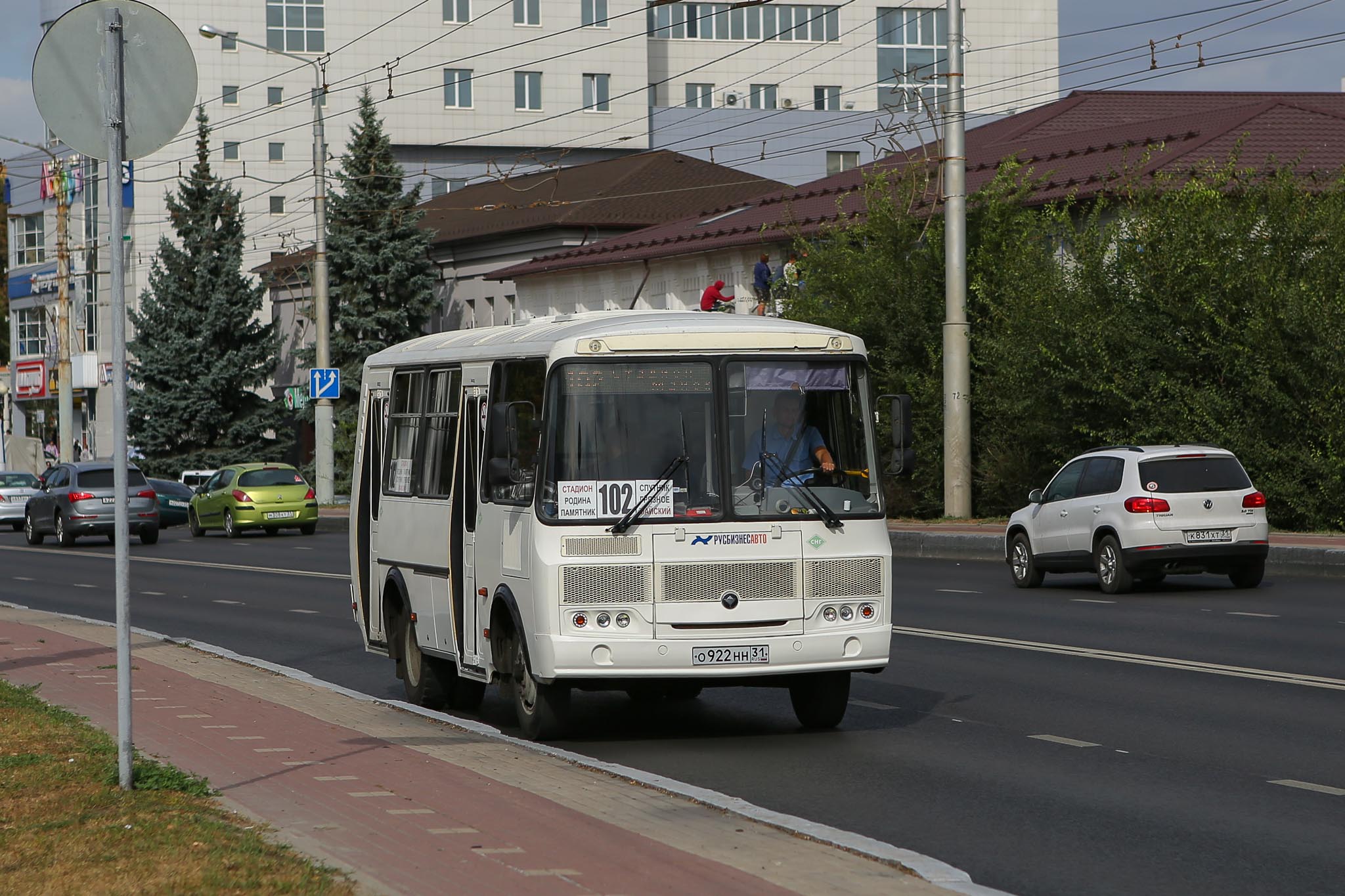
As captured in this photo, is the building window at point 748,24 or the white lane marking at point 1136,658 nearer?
the white lane marking at point 1136,658

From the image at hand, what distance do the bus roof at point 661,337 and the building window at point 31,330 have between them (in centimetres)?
8586

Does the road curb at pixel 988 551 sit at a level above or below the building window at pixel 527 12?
below

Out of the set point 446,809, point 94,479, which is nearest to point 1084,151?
point 94,479

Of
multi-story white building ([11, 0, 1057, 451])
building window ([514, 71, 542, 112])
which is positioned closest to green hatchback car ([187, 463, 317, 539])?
multi-story white building ([11, 0, 1057, 451])

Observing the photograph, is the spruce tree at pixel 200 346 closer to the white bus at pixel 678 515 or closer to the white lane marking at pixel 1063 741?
the white bus at pixel 678 515

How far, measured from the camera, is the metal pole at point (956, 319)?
32.1m

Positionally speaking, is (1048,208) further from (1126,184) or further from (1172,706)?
(1172,706)

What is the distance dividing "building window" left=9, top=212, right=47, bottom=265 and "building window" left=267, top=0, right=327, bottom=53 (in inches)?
644

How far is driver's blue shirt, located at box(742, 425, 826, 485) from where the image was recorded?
11344mm

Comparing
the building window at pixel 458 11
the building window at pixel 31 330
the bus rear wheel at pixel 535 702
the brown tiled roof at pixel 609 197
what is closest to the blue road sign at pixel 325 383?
the brown tiled roof at pixel 609 197

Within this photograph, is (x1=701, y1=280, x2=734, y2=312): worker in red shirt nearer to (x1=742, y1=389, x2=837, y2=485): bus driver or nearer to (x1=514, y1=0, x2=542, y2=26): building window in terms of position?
(x1=742, y1=389, x2=837, y2=485): bus driver

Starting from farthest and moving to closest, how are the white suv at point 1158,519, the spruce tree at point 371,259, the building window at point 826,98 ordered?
1. the building window at point 826,98
2. the spruce tree at point 371,259
3. the white suv at point 1158,519

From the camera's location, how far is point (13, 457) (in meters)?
81.4

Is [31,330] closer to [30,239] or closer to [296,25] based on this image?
[30,239]
